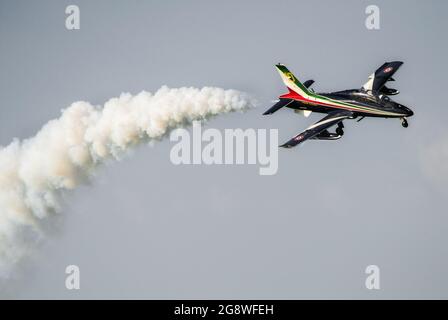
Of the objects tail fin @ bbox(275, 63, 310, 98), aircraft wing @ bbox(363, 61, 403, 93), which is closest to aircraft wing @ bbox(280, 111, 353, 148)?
tail fin @ bbox(275, 63, 310, 98)

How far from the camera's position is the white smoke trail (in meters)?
72.8

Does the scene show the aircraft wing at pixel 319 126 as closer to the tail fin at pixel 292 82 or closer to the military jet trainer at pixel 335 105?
the military jet trainer at pixel 335 105

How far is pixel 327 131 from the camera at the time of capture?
66750 mm

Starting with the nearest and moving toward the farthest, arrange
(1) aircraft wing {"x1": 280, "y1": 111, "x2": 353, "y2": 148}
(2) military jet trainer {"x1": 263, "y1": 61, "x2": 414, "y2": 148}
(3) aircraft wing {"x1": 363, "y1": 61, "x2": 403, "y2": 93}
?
(1) aircraft wing {"x1": 280, "y1": 111, "x2": 353, "y2": 148}
(2) military jet trainer {"x1": 263, "y1": 61, "x2": 414, "y2": 148}
(3) aircraft wing {"x1": 363, "y1": 61, "x2": 403, "y2": 93}

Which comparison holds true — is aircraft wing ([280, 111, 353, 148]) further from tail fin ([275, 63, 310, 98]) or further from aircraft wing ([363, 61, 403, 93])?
aircraft wing ([363, 61, 403, 93])

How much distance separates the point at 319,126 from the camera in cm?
6644

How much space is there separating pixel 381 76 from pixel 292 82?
25.4 ft

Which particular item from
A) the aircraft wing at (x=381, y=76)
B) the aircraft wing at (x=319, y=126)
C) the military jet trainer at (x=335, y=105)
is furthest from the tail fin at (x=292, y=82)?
the aircraft wing at (x=381, y=76)

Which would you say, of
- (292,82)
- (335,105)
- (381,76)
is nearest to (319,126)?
(335,105)

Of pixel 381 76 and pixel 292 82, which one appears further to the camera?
pixel 381 76

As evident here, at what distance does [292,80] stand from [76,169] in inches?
757

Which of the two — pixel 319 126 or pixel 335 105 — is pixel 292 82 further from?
pixel 319 126
